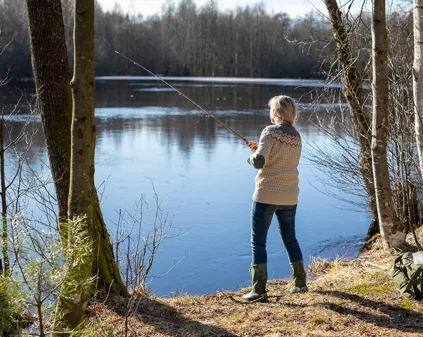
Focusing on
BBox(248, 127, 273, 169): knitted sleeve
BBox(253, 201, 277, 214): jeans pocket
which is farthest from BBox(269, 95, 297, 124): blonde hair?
BBox(253, 201, 277, 214): jeans pocket

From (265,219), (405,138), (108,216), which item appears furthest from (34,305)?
(108,216)

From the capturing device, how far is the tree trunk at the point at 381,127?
4.82 metres

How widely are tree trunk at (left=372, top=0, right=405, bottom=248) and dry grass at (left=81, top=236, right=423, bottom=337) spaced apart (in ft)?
2.80

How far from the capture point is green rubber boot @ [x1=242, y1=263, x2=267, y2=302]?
397 centimetres

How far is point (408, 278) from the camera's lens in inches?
146

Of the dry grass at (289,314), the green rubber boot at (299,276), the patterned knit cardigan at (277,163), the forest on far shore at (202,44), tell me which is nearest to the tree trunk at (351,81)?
the dry grass at (289,314)

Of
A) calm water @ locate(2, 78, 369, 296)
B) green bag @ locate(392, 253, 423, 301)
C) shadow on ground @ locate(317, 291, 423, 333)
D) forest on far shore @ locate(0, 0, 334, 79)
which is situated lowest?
calm water @ locate(2, 78, 369, 296)

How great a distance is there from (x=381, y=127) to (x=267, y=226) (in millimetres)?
1736

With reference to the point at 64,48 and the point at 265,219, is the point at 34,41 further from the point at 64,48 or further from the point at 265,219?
the point at 265,219

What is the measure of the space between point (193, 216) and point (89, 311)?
499 cm

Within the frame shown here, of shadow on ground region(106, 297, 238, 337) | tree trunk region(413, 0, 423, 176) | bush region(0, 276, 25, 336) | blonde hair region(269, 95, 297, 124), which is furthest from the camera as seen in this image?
tree trunk region(413, 0, 423, 176)

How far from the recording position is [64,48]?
173 inches

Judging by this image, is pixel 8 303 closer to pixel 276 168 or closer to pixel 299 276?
pixel 276 168

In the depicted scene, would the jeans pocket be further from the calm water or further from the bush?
Result: the calm water
